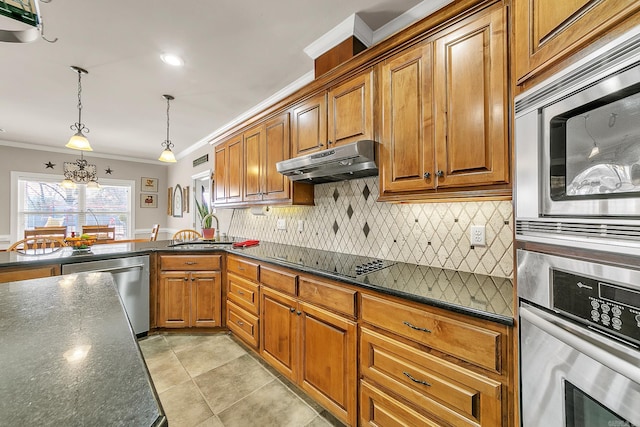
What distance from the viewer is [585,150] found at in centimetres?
69

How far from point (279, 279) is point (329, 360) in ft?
2.18

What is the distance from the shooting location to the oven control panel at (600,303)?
0.58m

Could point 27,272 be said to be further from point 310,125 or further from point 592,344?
point 592,344

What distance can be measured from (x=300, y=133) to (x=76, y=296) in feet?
5.82

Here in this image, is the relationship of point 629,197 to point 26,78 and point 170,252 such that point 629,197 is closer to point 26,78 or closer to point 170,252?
point 170,252

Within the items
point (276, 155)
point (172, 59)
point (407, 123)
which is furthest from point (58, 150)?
point (407, 123)

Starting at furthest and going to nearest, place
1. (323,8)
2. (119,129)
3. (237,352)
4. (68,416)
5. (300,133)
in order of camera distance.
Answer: (119,129) → (237,352) → (300,133) → (323,8) → (68,416)

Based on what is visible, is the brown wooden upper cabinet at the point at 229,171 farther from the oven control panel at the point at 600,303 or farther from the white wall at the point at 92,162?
the white wall at the point at 92,162

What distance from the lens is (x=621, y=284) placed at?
592 millimetres

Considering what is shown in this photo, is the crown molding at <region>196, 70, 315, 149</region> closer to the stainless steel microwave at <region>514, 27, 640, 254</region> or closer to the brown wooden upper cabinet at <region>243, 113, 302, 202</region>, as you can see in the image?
the brown wooden upper cabinet at <region>243, 113, 302, 202</region>

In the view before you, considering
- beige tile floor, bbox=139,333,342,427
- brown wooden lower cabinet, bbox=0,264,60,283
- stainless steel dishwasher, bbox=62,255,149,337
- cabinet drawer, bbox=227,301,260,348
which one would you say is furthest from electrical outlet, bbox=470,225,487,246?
brown wooden lower cabinet, bbox=0,264,60,283

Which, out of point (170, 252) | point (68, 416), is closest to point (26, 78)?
point (170, 252)

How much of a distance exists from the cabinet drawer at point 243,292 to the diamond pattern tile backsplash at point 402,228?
68 cm

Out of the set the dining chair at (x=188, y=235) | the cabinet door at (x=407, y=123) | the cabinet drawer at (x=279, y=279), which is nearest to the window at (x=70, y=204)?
the dining chair at (x=188, y=235)
